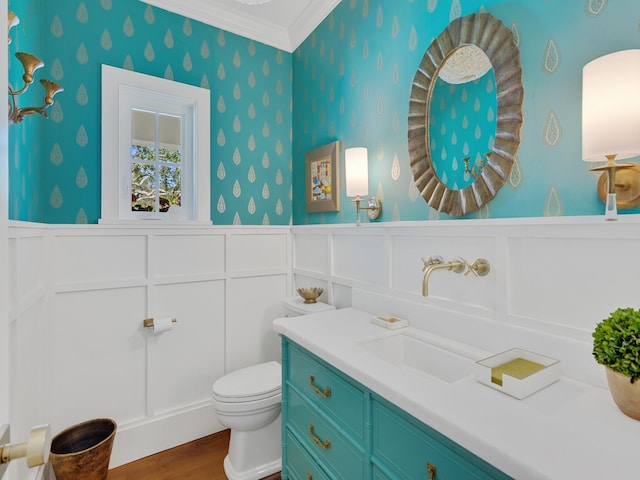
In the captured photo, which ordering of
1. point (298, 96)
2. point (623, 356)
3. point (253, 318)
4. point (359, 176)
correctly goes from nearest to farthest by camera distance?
point (623, 356)
point (359, 176)
point (253, 318)
point (298, 96)

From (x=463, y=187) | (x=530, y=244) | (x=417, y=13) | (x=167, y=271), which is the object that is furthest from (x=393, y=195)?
(x=167, y=271)

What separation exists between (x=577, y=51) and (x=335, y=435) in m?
1.50

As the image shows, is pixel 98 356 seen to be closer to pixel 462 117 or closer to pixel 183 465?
pixel 183 465

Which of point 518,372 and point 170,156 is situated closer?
point 518,372

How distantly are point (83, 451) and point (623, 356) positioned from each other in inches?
83.2

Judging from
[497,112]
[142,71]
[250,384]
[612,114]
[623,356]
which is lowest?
[250,384]

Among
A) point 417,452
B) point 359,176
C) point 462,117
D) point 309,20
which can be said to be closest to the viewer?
point 417,452

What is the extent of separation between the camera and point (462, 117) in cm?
137

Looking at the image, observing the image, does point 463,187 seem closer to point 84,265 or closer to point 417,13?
point 417,13

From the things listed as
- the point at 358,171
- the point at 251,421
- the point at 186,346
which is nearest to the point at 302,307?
the point at 251,421

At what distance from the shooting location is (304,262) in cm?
245

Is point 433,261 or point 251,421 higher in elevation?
point 433,261

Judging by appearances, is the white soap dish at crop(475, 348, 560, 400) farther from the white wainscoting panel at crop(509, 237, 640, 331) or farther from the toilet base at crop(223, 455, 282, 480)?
the toilet base at crop(223, 455, 282, 480)

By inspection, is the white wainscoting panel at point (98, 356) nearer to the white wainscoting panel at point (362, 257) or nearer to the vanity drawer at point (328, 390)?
the vanity drawer at point (328, 390)
